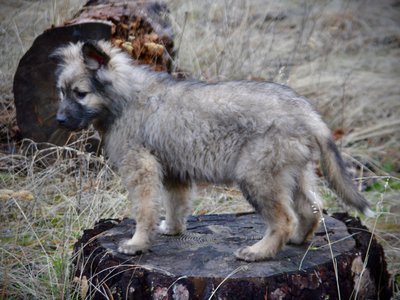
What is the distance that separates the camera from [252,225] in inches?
196

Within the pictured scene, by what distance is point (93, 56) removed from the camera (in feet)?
14.8

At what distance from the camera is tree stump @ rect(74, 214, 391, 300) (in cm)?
380

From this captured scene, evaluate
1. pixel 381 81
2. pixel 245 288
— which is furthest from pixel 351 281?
pixel 381 81

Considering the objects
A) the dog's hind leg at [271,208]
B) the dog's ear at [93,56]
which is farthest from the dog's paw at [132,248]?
the dog's ear at [93,56]

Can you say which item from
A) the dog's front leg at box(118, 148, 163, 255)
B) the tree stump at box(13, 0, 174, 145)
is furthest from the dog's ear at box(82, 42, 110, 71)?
the tree stump at box(13, 0, 174, 145)

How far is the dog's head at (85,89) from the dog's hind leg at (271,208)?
1248mm

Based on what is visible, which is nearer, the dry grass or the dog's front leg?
the dog's front leg

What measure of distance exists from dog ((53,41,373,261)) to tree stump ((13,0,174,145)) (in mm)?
2033

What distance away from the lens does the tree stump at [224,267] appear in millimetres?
3801

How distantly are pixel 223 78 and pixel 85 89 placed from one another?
3.61 m

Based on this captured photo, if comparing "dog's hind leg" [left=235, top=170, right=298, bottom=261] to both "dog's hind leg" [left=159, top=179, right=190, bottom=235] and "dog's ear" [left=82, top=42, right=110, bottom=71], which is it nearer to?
"dog's hind leg" [left=159, top=179, right=190, bottom=235]

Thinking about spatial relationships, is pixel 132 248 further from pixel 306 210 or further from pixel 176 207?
pixel 306 210

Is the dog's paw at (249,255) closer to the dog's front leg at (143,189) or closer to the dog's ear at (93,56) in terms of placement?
the dog's front leg at (143,189)

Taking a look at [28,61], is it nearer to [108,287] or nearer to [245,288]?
[108,287]
